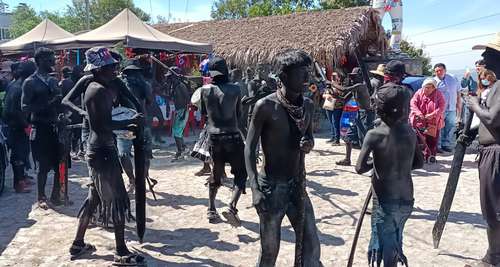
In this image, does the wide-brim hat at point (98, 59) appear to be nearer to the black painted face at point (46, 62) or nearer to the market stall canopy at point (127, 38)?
the black painted face at point (46, 62)

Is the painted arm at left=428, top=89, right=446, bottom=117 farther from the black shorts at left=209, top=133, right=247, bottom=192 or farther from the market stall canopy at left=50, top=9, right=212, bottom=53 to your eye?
the market stall canopy at left=50, top=9, right=212, bottom=53

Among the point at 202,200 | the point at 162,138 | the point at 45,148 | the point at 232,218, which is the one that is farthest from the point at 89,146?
the point at 162,138

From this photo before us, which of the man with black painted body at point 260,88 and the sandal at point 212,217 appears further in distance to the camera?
the man with black painted body at point 260,88

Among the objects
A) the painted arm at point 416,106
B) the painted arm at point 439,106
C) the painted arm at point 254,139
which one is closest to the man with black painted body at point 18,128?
the painted arm at point 254,139

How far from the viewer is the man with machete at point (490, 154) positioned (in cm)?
371

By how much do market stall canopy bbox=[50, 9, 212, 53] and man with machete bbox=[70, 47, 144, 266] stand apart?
6.68m

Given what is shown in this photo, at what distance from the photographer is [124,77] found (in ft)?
20.7

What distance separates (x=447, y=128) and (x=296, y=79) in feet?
26.5

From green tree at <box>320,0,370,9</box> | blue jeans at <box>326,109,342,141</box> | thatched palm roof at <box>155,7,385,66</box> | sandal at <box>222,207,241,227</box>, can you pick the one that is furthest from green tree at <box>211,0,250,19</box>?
sandal at <box>222,207,241,227</box>

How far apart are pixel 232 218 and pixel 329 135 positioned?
27.5 feet

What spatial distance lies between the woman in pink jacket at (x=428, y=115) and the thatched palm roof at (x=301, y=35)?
4323 millimetres

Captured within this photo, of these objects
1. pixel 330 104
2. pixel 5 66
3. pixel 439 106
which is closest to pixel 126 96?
pixel 439 106

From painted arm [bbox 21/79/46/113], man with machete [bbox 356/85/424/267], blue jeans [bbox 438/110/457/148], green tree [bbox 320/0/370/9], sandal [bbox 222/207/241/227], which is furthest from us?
green tree [bbox 320/0/370/9]

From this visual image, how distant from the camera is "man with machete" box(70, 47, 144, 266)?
13.6ft
